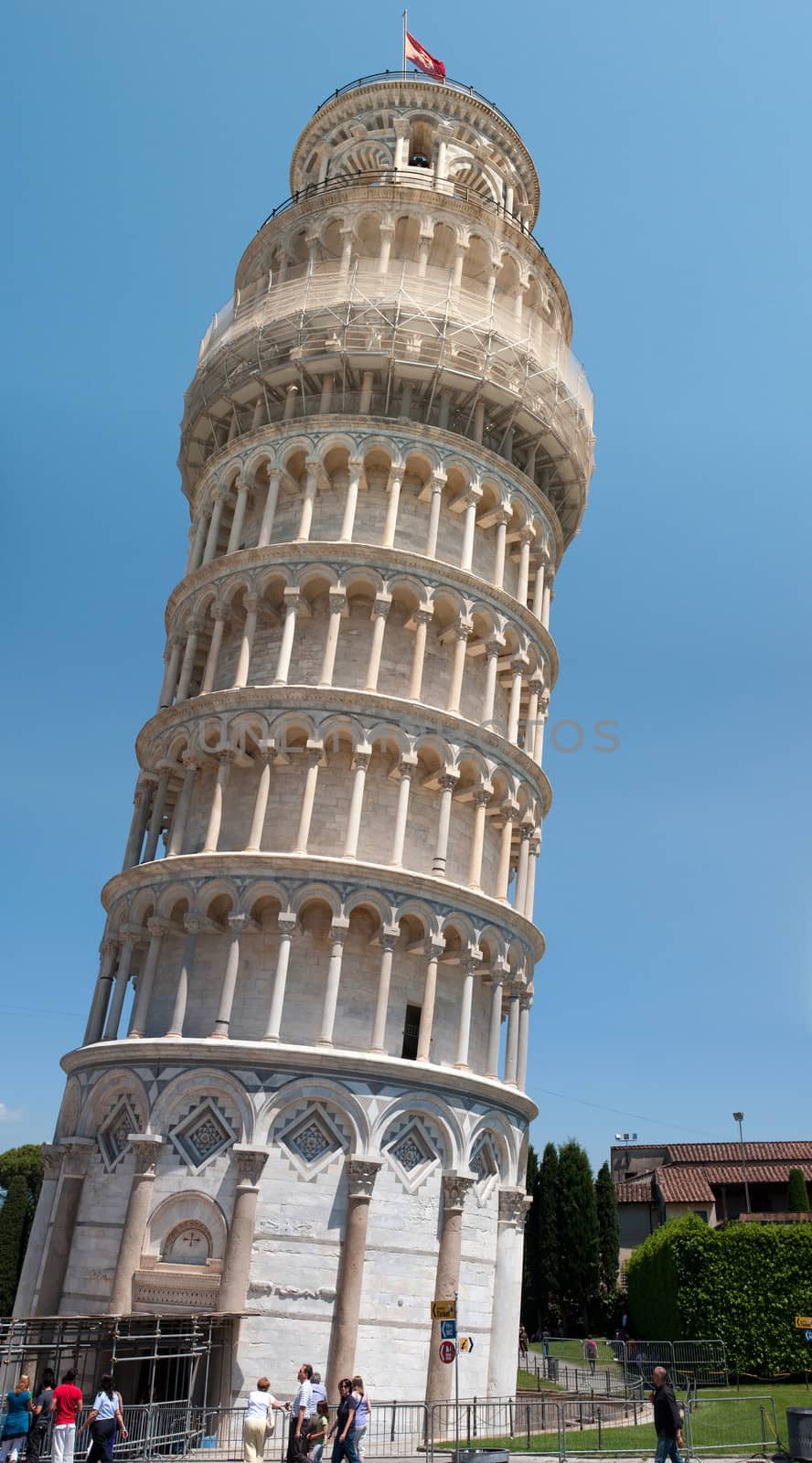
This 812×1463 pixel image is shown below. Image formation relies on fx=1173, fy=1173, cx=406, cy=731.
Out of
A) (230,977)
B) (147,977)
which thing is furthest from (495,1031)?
(147,977)

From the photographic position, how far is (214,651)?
114ft

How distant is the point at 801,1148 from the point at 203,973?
182ft

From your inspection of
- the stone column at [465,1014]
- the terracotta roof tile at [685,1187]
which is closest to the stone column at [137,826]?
the stone column at [465,1014]

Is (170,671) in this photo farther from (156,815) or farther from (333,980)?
(333,980)

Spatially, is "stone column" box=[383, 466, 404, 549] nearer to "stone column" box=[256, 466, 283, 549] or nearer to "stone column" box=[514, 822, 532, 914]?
"stone column" box=[256, 466, 283, 549]

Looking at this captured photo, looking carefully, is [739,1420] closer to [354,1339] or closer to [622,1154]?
[354,1339]

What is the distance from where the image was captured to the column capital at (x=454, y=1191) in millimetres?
28094

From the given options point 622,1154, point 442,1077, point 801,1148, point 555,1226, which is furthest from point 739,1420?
point 622,1154

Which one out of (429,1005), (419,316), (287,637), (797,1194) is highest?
(419,316)

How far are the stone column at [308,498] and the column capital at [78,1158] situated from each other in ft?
56.5

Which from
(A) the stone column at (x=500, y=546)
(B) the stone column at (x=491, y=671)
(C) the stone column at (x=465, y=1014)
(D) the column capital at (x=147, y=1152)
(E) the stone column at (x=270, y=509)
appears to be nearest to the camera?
(D) the column capital at (x=147, y=1152)

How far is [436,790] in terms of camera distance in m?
33.3

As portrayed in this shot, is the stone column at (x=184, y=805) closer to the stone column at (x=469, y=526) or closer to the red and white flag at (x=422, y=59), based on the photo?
the stone column at (x=469, y=526)

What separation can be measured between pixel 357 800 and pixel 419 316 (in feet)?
53.0
